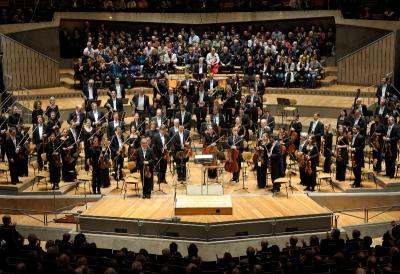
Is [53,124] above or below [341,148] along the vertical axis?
above

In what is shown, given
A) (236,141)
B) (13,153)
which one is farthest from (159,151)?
(13,153)

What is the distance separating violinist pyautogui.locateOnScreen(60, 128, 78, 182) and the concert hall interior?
1.3 inches

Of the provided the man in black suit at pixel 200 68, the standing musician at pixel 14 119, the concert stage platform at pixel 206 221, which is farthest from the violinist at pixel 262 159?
the standing musician at pixel 14 119

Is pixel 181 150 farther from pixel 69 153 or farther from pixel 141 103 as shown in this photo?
pixel 141 103

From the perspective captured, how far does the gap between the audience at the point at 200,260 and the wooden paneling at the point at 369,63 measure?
12171mm

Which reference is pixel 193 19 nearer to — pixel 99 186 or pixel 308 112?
pixel 308 112

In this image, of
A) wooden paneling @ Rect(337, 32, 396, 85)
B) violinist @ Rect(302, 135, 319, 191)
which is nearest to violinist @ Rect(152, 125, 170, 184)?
violinist @ Rect(302, 135, 319, 191)

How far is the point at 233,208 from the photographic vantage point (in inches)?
584

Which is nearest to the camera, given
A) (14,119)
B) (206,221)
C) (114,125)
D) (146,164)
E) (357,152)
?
(206,221)

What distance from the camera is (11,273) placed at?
1012 cm

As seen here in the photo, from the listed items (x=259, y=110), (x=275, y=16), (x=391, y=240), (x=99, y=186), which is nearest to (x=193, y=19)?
(x=275, y=16)

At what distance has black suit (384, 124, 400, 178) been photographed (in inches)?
650

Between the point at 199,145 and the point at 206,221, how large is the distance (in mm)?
4882

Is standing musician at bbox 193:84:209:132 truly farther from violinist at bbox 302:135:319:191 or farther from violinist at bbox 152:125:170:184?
violinist at bbox 302:135:319:191
